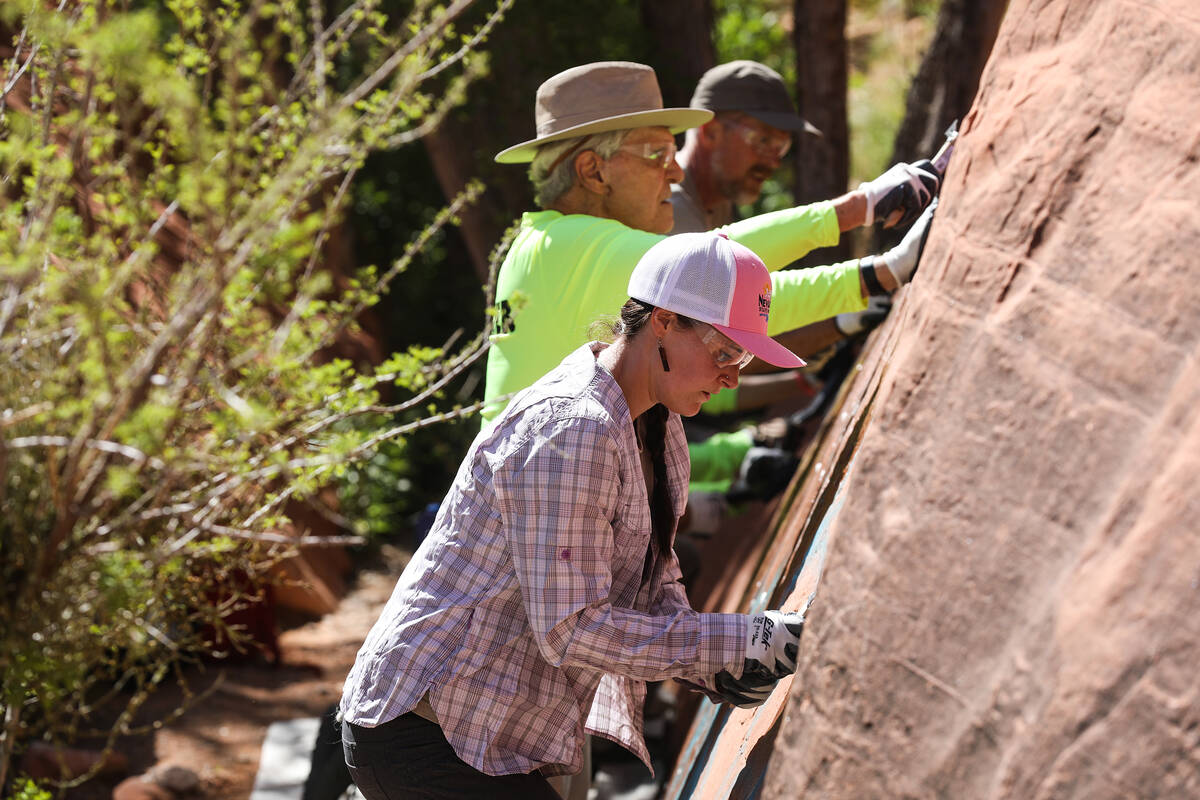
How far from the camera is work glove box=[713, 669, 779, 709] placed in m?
2.09

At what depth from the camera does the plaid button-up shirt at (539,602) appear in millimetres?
2008

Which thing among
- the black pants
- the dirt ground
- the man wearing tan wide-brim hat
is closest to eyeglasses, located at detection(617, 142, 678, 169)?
the man wearing tan wide-brim hat

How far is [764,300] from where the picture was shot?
7.02 feet

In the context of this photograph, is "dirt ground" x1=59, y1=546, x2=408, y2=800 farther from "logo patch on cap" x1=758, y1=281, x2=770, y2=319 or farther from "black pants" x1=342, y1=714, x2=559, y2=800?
"logo patch on cap" x1=758, y1=281, x2=770, y2=319

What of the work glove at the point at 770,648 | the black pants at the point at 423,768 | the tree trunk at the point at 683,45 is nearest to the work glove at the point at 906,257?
the work glove at the point at 770,648

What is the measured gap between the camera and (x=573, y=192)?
3.07 m

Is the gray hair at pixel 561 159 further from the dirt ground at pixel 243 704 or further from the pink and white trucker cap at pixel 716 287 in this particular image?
the dirt ground at pixel 243 704

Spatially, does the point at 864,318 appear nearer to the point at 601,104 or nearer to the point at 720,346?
the point at 601,104

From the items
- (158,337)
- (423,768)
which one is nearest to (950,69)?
(423,768)

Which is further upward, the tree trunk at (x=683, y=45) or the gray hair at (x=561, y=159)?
the gray hair at (x=561, y=159)

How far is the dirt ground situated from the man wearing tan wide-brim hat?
249 centimetres

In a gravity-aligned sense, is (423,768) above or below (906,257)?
below

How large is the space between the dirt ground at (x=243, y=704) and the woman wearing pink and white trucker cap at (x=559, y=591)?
274 centimetres

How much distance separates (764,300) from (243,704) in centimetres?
433
